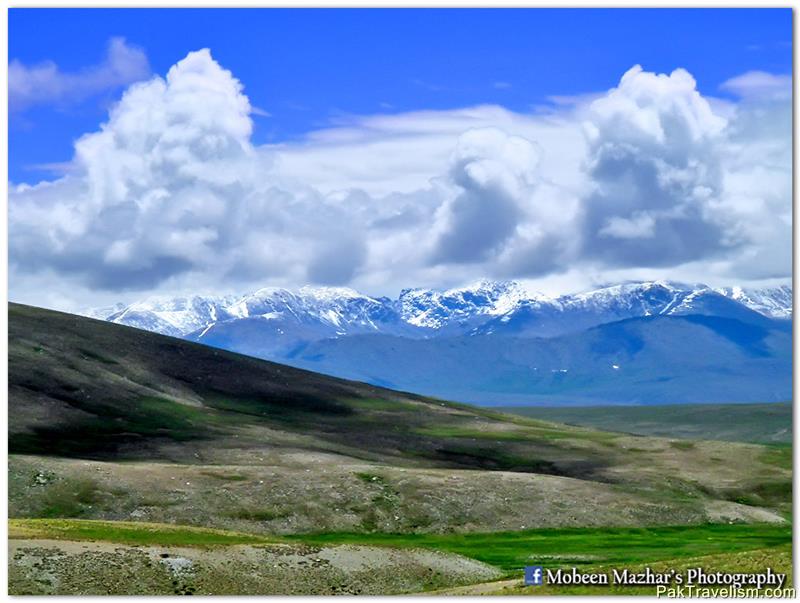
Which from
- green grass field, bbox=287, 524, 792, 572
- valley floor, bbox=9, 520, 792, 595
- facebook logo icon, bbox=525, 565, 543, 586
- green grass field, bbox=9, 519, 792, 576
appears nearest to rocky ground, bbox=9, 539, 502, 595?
valley floor, bbox=9, 520, 792, 595

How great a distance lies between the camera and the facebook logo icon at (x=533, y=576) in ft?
239

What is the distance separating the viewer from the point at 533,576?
240ft

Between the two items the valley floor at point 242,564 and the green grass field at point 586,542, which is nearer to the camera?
the valley floor at point 242,564

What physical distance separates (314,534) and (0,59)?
247ft

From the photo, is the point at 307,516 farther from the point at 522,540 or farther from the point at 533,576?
the point at 533,576

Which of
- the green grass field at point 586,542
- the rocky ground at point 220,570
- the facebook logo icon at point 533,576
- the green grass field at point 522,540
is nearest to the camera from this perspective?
the facebook logo icon at point 533,576

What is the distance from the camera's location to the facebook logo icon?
72.8m

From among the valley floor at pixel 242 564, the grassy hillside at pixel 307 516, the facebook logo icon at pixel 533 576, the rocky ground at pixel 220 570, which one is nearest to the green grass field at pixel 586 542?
the grassy hillside at pixel 307 516

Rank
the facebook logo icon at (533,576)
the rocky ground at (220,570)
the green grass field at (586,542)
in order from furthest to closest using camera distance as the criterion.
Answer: the green grass field at (586,542)
the rocky ground at (220,570)
the facebook logo icon at (533,576)

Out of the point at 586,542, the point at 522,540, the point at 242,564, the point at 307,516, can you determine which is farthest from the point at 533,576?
the point at 307,516

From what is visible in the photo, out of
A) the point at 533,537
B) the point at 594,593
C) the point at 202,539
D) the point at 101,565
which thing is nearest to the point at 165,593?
the point at 101,565

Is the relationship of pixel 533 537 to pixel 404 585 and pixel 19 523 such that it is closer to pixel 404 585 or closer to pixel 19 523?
pixel 404 585

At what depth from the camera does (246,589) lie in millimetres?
78375

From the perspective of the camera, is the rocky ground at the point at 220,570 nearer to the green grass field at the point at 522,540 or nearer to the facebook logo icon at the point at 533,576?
the green grass field at the point at 522,540
